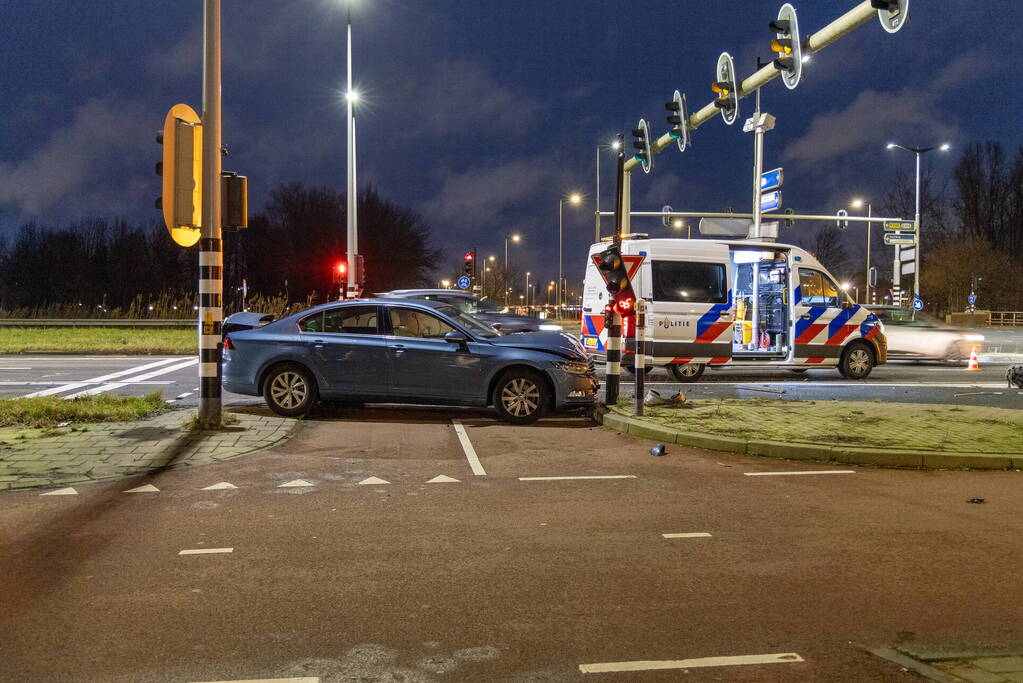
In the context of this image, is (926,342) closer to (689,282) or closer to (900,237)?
(689,282)

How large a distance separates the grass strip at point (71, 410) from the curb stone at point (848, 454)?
257 inches

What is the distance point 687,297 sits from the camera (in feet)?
50.5

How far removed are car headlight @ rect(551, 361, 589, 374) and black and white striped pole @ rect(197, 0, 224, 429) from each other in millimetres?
4012

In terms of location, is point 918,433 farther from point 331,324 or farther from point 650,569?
point 331,324

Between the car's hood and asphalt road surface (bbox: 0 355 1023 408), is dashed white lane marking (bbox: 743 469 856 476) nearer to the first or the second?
the car's hood

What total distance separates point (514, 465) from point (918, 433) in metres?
4.52

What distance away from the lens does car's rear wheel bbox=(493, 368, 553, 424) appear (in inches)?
421

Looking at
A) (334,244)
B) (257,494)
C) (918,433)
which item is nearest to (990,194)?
(334,244)

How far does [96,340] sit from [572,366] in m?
19.0

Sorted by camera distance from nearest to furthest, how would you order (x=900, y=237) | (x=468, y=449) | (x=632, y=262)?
(x=468, y=449) → (x=632, y=262) → (x=900, y=237)

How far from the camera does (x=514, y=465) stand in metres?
8.02

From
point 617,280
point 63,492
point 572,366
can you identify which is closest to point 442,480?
point 63,492

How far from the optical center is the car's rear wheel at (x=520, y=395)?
10695 millimetres

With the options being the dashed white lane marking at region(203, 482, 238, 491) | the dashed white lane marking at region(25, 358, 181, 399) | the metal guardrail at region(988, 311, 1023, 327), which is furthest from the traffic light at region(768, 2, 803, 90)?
the metal guardrail at region(988, 311, 1023, 327)
